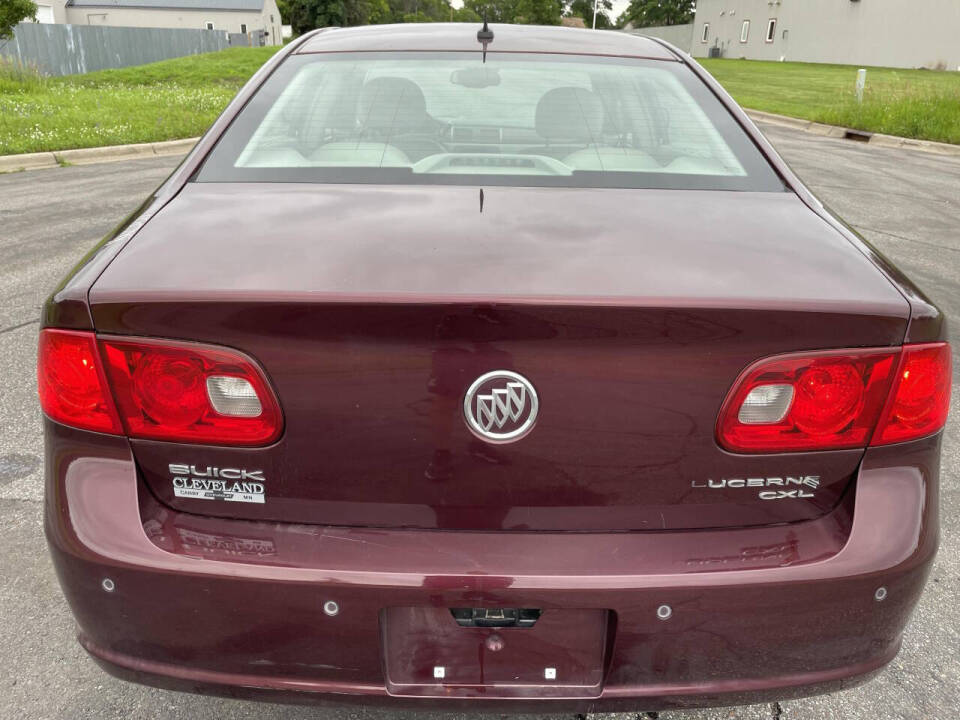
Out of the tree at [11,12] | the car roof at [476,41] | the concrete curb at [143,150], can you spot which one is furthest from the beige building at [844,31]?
the car roof at [476,41]

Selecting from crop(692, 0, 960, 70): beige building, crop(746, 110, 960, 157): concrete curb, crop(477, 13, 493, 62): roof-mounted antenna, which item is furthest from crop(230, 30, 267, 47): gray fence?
crop(477, 13, 493, 62): roof-mounted antenna

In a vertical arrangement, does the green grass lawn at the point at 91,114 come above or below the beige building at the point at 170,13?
below

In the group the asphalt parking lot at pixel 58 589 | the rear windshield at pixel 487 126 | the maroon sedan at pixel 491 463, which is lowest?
the asphalt parking lot at pixel 58 589

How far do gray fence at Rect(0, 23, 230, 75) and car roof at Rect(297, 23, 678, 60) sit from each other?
31.6 metres

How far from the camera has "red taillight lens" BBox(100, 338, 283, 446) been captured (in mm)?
1477

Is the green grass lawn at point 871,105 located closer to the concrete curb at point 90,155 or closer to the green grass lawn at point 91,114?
the green grass lawn at point 91,114

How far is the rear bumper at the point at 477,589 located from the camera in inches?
58.6

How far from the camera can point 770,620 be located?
5.02 feet

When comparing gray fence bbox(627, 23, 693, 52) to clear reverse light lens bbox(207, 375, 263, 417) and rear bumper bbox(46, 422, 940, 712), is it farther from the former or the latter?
clear reverse light lens bbox(207, 375, 263, 417)

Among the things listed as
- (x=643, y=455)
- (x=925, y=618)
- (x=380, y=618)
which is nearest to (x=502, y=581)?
(x=380, y=618)

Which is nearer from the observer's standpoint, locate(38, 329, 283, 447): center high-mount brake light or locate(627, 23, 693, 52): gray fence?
locate(38, 329, 283, 447): center high-mount brake light

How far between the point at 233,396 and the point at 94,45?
1738 inches

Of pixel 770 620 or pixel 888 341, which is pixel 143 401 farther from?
pixel 888 341

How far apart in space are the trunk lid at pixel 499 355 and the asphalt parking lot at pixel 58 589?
24.7 inches
